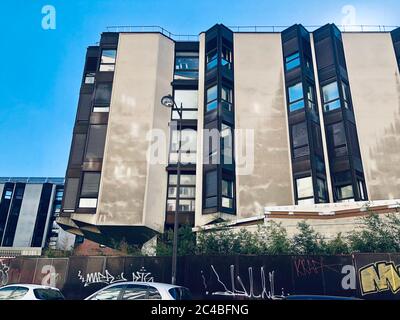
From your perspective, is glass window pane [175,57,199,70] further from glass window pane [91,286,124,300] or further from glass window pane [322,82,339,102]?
glass window pane [91,286,124,300]

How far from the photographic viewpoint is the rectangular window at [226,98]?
22.2 meters

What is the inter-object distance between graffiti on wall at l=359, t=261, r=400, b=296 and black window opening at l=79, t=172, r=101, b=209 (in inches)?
628

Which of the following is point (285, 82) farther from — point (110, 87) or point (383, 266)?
point (383, 266)

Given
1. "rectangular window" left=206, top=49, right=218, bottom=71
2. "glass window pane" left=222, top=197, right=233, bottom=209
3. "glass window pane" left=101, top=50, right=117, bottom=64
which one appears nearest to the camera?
"glass window pane" left=222, top=197, right=233, bottom=209

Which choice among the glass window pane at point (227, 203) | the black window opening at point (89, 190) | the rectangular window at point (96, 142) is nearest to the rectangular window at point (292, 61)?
the glass window pane at point (227, 203)

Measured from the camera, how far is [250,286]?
474 inches

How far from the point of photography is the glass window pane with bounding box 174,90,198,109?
23.9 meters

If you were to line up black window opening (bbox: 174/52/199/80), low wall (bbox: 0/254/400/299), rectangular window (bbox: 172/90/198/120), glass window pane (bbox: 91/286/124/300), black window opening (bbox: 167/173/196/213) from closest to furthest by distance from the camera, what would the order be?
glass window pane (bbox: 91/286/124/300) → low wall (bbox: 0/254/400/299) → black window opening (bbox: 167/173/196/213) → rectangular window (bbox: 172/90/198/120) → black window opening (bbox: 174/52/199/80)

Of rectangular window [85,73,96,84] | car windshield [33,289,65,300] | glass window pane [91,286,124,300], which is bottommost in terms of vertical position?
car windshield [33,289,65,300]

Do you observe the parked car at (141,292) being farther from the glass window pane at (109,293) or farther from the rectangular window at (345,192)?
the rectangular window at (345,192)

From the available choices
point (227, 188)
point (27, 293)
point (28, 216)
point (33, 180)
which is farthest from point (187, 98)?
point (33, 180)

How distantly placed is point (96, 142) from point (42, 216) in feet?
138

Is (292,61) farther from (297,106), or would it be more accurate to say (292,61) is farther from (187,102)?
(187,102)

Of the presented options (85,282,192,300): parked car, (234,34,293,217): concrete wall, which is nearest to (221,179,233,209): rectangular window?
(234,34,293,217): concrete wall
